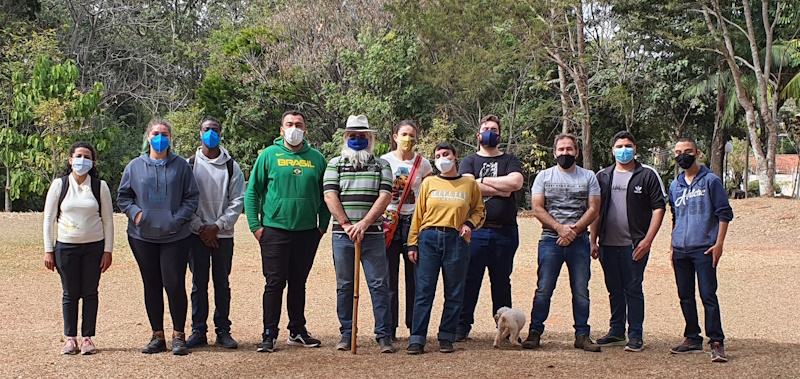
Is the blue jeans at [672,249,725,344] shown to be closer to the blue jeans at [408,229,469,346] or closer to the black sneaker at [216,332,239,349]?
the blue jeans at [408,229,469,346]

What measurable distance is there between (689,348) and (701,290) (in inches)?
18.4

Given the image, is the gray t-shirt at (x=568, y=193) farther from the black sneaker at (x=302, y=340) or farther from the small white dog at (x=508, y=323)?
the black sneaker at (x=302, y=340)

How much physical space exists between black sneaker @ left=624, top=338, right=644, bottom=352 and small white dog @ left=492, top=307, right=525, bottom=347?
0.85m

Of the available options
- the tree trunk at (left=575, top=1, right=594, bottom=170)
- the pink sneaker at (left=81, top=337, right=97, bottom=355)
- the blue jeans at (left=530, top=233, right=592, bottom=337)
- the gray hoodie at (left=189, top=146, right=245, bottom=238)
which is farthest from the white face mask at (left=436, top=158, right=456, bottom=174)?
the tree trunk at (left=575, top=1, right=594, bottom=170)

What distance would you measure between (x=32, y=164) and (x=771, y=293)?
26858 mm

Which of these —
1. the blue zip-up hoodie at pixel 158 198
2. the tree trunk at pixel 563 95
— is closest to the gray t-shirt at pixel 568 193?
the blue zip-up hoodie at pixel 158 198

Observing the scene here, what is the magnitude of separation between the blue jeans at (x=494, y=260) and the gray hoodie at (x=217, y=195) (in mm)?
1957

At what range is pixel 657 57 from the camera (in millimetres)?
33219

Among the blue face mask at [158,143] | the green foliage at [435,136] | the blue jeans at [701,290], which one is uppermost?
the green foliage at [435,136]

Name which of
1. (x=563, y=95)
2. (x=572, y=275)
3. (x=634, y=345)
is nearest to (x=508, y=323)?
(x=572, y=275)

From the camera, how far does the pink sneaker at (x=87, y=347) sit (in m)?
6.50

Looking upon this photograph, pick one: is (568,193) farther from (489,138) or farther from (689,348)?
(689,348)

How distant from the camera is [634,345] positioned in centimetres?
685

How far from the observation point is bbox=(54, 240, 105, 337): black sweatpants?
6.52 meters
